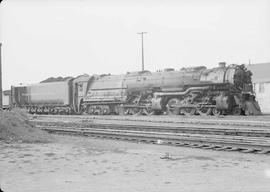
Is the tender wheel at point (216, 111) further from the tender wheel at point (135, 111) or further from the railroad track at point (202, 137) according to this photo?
the railroad track at point (202, 137)

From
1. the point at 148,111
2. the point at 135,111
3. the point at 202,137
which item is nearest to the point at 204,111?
the point at 148,111

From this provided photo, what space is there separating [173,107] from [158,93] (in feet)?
5.11

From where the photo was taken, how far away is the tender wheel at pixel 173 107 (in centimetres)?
2663

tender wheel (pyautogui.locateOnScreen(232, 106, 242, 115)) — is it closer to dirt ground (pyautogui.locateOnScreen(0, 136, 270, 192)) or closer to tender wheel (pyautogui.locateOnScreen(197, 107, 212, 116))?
tender wheel (pyautogui.locateOnScreen(197, 107, 212, 116))

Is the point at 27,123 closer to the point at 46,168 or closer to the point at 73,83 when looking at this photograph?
the point at 46,168

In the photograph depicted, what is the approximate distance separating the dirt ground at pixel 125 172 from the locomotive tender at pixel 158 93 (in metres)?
14.6

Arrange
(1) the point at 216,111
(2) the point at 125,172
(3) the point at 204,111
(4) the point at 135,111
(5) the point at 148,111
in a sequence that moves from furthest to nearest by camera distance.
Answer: (4) the point at 135,111 < (5) the point at 148,111 < (3) the point at 204,111 < (1) the point at 216,111 < (2) the point at 125,172

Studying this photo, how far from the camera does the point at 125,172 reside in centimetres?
770

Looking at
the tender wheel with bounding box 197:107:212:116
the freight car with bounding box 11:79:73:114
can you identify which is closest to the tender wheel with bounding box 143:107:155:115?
the tender wheel with bounding box 197:107:212:116

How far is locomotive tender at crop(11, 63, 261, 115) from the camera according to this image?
25062mm

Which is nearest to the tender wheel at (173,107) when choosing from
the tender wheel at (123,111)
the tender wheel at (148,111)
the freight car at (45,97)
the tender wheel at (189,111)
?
the tender wheel at (189,111)

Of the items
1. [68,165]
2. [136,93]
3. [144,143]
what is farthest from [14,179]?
[136,93]

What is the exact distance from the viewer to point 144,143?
1347 centimetres

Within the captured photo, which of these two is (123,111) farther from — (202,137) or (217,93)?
(202,137)
